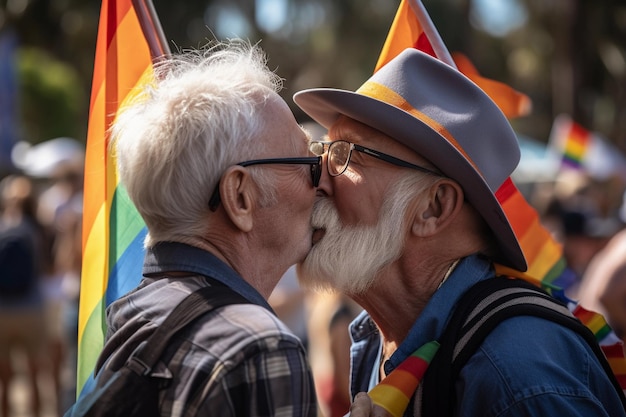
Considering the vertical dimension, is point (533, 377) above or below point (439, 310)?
below

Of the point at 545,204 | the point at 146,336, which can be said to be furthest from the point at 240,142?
the point at 545,204

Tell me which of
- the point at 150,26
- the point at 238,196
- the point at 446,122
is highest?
the point at 150,26

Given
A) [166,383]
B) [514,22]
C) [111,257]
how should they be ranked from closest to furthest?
[166,383] → [111,257] → [514,22]

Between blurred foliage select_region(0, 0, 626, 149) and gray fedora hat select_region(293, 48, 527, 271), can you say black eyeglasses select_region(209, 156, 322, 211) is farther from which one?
blurred foliage select_region(0, 0, 626, 149)

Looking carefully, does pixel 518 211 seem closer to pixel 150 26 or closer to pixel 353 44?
pixel 150 26

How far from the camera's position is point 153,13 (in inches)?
124

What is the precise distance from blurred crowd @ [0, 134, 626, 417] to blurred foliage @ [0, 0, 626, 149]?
1266 cm

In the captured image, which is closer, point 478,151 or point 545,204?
point 478,151

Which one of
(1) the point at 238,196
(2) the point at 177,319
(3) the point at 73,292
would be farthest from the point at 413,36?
(3) the point at 73,292

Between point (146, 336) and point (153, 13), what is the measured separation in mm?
1628

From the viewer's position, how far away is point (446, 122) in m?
2.55

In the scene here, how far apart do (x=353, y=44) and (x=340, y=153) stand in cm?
4002

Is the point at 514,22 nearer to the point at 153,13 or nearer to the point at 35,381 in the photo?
the point at 35,381

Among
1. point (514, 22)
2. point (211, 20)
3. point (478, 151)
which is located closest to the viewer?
point (478, 151)
